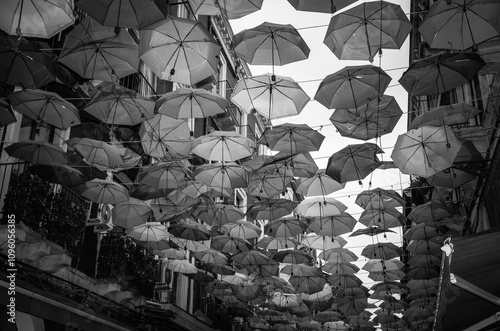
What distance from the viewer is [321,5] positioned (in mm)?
9273

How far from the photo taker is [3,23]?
9352 mm

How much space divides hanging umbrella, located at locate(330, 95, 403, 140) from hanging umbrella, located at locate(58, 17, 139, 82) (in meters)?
4.85

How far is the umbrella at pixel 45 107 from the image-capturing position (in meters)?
10.9

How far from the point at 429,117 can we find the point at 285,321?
2102cm

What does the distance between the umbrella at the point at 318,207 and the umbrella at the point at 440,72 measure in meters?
6.61

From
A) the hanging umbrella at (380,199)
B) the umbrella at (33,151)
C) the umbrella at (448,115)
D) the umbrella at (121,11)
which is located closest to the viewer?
the umbrella at (121,11)

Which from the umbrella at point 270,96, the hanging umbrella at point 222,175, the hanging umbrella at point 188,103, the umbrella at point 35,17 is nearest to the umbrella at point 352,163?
the umbrella at point 270,96

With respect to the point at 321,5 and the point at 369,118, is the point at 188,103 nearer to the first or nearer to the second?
the point at 321,5

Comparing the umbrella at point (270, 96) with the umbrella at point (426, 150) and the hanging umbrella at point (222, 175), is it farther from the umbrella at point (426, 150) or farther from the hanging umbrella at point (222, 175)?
the umbrella at point (426, 150)

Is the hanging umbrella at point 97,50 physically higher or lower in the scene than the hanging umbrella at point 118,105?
higher

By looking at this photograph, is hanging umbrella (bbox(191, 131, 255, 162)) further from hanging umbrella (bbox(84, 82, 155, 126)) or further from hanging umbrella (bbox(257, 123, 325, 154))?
hanging umbrella (bbox(84, 82, 155, 126))

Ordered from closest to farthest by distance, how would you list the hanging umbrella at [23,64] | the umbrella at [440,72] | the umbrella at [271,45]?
the hanging umbrella at [23,64] → the umbrella at [440,72] → the umbrella at [271,45]

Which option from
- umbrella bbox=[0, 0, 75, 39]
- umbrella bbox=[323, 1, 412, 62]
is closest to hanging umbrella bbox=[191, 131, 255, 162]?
umbrella bbox=[323, 1, 412, 62]

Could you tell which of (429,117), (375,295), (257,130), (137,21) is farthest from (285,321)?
(137,21)
